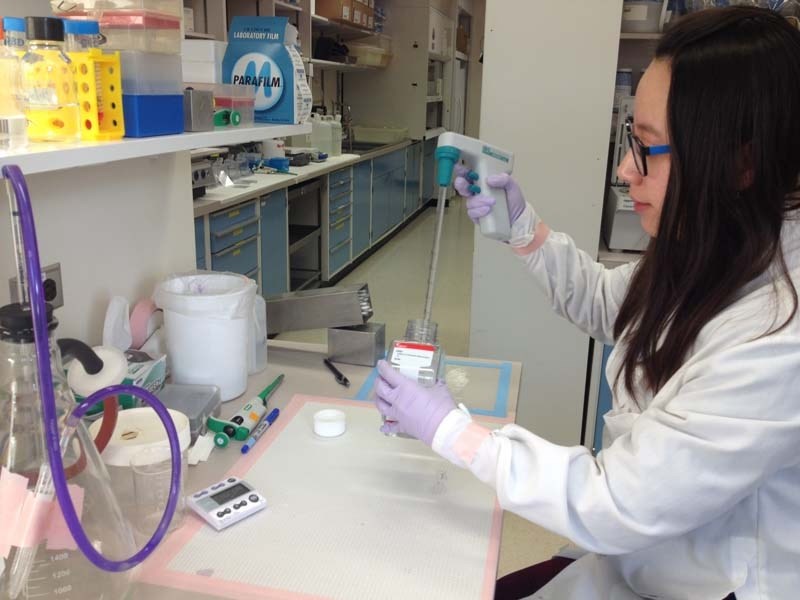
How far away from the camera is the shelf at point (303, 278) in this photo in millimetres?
4457

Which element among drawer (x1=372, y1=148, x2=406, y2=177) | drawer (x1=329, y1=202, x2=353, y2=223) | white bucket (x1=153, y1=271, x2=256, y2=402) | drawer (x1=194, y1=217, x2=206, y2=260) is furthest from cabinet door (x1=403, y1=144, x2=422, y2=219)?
white bucket (x1=153, y1=271, x2=256, y2=402)

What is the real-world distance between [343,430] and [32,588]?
1.80ft

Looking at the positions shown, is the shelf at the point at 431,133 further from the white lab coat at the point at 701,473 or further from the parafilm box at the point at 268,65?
the white lab coat at the point at 701,473

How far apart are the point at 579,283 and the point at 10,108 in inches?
42.0

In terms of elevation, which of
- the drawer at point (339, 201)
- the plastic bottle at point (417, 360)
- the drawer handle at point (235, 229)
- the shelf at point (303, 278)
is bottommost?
the shelf at point (303, 278)

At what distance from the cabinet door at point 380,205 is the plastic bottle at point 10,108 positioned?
4.61 m

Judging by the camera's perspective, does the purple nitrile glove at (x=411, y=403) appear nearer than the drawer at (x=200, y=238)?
Yes

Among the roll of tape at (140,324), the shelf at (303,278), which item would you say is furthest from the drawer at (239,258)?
the roll of tape at (140,324)

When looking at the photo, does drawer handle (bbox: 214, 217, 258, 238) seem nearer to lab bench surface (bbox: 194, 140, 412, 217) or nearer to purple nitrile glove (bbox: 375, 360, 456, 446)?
lab bench surface (bbox: 194, 140, 412, 217)

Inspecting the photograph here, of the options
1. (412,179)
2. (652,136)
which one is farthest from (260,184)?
(412,179)

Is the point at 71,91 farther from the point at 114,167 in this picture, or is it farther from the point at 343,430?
the point at 343,430

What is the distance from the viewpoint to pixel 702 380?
83 centimetres

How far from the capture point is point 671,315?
3.32ft

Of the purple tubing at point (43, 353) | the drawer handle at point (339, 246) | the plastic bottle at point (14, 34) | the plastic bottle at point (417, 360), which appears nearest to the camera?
the purple tubing at point (43, 353)
